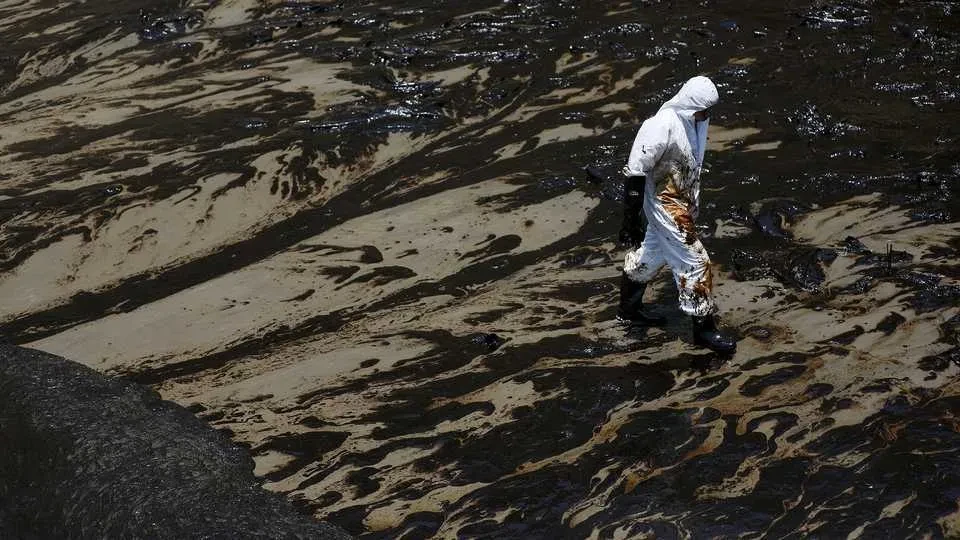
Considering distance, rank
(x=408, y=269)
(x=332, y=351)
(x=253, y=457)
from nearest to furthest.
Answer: (x=253, y=457) → (x=332, y=351) → (x=408, y=269)

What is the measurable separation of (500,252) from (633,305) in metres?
1.42

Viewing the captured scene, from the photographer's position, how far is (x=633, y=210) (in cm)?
666

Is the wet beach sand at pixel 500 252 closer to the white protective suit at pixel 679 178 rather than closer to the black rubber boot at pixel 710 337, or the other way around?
the black rubber boot at pixel 710 337

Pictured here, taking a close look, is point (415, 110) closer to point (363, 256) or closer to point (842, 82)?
point (363, 256)

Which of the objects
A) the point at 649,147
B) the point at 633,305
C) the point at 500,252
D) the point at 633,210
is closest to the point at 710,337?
the point at 633,305

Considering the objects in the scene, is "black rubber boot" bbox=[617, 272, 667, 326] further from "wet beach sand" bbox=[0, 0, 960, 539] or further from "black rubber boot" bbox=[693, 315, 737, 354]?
"black rubber boot" bbox=[693, 315, 737, 354]

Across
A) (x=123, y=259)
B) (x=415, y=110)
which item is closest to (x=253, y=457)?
(x=123, y=259)

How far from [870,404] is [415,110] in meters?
5.42

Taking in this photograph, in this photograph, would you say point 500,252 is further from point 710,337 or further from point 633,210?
point 710,337

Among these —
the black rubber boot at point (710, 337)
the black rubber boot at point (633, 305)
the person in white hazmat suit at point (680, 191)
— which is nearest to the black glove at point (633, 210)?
the person in white hazmat suit at point (680, 191)

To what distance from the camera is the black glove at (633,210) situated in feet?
21.6

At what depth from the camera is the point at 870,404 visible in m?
6.12

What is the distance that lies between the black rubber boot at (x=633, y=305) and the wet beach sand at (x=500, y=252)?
0.19m

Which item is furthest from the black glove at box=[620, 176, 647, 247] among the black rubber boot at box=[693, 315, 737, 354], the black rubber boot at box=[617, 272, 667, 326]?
the black rubber boot at box=[693, 315, 737, 354]
